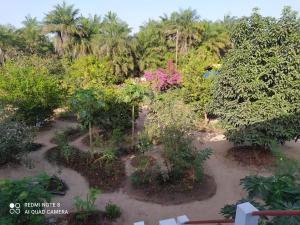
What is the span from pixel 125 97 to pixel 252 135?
5252 mm

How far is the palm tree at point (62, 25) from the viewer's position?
26.3 m

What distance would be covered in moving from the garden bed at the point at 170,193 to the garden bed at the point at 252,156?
7.75 feet

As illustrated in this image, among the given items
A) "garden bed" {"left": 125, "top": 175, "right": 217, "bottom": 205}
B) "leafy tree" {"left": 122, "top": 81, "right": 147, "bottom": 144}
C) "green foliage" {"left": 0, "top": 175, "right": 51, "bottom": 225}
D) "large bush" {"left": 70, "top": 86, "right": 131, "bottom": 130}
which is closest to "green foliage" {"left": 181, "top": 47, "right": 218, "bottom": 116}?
"leafy tree" {"left": 122, "top": 81, "right": 147, "bottom": 144}

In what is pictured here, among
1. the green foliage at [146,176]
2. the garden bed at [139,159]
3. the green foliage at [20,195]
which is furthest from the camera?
the garden bed at [139,159]

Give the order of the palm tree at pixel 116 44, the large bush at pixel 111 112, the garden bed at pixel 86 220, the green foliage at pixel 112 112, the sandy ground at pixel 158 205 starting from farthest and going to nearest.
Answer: the palm tree at pixel 116 44 < the green foliage at pixel 112 112 < the large bush at pixel 111 112 < the sandy ground at pixel 158 205 < the garden bed at pixel 86 220

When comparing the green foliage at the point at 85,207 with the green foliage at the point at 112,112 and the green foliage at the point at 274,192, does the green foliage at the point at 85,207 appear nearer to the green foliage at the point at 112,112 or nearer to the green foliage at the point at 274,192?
the green foliage at the point at 274,192

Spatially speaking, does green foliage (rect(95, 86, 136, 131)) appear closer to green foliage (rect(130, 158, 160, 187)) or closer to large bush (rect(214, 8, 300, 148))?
green foliage (rect(130, 158, 160, 187))

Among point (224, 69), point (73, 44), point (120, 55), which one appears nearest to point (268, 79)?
point (224, 69)

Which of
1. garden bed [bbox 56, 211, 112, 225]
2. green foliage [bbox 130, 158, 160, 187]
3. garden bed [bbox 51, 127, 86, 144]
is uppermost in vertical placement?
garden bed [bbox 51, 127, 86, 144]

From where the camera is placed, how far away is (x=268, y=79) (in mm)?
10516

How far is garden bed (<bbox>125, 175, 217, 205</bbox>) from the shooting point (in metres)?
8.64

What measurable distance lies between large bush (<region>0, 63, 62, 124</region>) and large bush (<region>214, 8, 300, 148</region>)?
838cm

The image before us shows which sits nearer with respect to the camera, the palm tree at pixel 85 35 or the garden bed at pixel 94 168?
the garden bed at pixel 94 168

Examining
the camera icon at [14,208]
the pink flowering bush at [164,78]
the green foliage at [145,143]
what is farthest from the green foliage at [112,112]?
the camera icon at [14,208]
